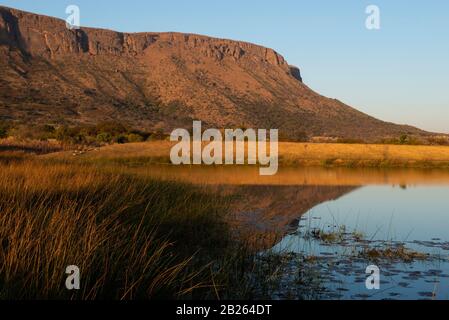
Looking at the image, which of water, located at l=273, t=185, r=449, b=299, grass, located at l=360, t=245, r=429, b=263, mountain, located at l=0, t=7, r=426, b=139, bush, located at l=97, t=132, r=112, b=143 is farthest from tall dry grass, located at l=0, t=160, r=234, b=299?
mountain, located at l=0, t=7, r=426, b=139

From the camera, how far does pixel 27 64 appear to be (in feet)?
278

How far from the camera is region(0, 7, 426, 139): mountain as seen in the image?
74.3 metres

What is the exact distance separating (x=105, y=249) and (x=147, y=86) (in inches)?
3372

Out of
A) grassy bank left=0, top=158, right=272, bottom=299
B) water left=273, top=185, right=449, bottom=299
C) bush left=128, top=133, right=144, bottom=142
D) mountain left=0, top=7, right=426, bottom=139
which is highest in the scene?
mountain left=0, top=7, right=426, bottom=139

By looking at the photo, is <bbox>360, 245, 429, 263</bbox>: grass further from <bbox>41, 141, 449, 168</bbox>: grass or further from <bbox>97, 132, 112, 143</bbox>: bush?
<bbox>97, 132, 112, 143</bbox>: bush

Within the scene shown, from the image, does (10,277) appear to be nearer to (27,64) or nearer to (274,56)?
(27,64)

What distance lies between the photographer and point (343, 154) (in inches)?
1534

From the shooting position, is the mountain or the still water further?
the mountain

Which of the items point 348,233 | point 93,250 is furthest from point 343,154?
point 93,250

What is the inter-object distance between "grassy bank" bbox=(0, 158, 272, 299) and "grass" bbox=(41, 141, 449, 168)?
23.9 meters

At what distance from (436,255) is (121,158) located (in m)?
25.7

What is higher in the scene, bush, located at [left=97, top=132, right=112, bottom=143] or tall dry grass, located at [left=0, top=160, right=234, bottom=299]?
bush, located at [left=97, top=132, right=112, bottom=143]

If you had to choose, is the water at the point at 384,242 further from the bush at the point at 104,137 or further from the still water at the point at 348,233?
the bush at the point at 104,137

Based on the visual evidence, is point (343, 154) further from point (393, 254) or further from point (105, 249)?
point (105, 249)
